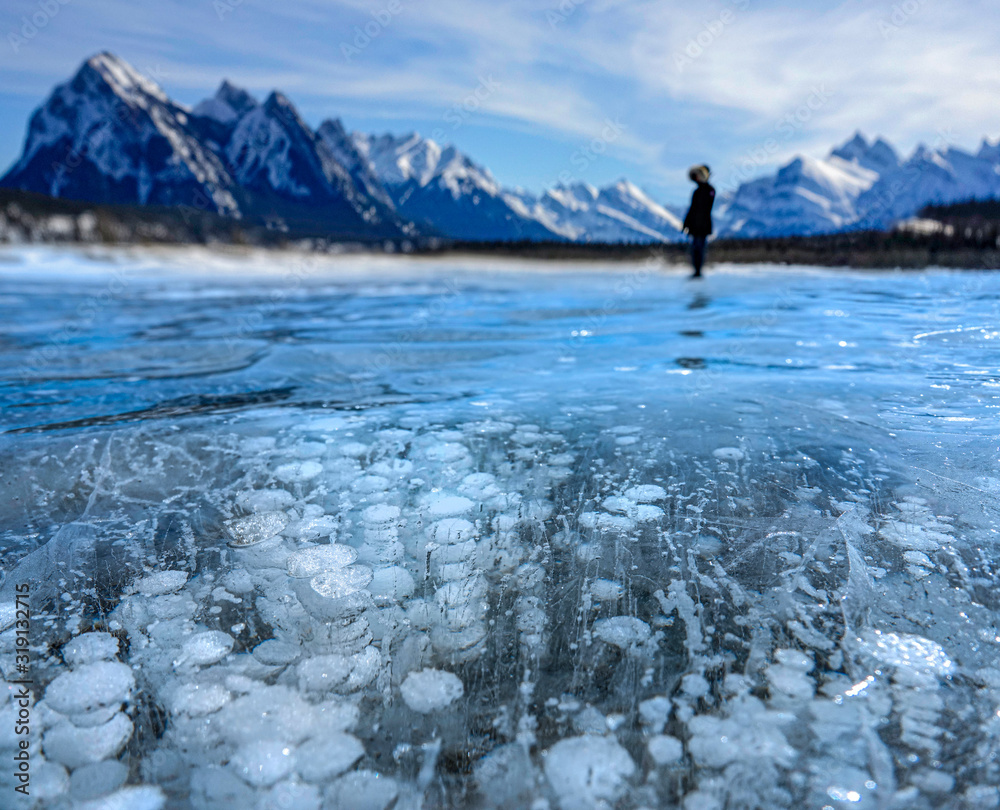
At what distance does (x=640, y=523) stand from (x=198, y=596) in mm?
1309

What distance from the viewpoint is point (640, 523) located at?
1830 mm

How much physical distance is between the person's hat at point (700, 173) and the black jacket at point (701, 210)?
89 mm

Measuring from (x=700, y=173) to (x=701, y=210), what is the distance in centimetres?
70

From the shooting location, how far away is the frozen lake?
1.04m

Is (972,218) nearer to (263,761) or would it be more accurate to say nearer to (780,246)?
(780,246)

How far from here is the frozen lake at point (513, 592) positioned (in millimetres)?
1040

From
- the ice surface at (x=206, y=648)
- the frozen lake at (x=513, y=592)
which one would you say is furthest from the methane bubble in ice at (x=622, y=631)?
the ice surface at (x=206, y=648)

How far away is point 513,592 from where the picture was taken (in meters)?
1.51


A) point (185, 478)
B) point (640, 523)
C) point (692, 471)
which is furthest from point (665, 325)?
point (185, 478)

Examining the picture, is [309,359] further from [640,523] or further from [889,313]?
[889,313]

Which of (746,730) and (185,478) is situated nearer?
(746,730)

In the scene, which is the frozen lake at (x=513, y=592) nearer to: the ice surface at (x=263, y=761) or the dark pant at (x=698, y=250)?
the ice surface at (x=263, y=761)

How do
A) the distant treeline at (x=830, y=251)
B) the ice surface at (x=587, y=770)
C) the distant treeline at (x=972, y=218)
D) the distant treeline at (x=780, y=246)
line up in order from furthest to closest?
the distant treeline at (x=972, y=218), the distant treeline at (x=780, y=246), the distant treeline at (x=830, y=251), the ice surface at (x=587, y=770)

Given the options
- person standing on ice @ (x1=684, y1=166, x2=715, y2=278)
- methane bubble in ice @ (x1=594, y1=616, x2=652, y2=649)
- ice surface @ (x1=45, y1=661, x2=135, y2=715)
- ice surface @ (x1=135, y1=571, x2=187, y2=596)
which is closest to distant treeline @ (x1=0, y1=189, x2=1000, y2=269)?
person standing on ice @ (x1=684, y1=166, x2=715, y2=278)
